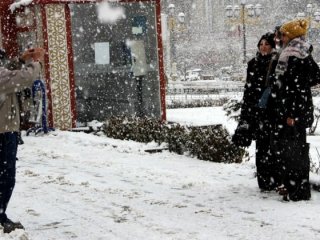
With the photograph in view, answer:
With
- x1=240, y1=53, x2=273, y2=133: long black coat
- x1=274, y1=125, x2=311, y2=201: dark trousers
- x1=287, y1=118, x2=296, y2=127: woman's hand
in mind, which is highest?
x1=240, y1=53, x2=273, y2=133: long black coat

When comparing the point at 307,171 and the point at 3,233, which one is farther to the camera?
the point at 307,171

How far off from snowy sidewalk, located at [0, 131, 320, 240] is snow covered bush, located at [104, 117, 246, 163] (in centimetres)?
25

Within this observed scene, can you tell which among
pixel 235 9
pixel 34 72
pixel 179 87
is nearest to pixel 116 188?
pixel 34 72

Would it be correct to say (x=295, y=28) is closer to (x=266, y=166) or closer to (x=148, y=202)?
(x=266, y=166)

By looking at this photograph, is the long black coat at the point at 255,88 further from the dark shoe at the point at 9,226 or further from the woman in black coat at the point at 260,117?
the dark shoe at the point at 9,226

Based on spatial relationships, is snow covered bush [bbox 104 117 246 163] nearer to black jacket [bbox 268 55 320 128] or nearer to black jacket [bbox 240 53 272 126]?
black jacket [bbox 240 53 272 126]

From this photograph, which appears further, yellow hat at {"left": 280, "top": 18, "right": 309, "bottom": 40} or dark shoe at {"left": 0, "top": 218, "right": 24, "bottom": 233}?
yellow hat at {"left": 280, "top": 18, "right": 309, "bottom": 40}

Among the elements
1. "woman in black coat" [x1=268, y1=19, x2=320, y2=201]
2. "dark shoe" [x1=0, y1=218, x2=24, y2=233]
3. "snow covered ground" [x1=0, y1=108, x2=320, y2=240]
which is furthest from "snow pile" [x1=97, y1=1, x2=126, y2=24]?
"dark shoe" [x1=0, y1=218, x2=24, y2=233]

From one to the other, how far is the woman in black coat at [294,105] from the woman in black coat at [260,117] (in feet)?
1.01

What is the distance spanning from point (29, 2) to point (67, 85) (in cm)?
199

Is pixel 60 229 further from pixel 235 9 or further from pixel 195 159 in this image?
pixel 235 9

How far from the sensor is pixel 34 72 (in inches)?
181

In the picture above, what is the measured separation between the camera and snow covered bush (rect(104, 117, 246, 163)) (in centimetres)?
889

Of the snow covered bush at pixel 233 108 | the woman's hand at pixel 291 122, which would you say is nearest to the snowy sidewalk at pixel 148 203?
the woman's hand at pixel 291 122
